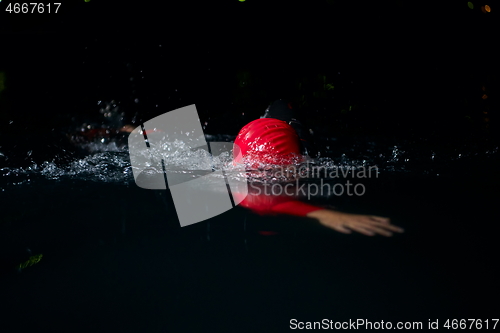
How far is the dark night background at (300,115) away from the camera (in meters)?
1.45

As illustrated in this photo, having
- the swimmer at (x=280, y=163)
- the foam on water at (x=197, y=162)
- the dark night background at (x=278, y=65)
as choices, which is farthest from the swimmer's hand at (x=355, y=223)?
the dark night background at (x=278, y=65)

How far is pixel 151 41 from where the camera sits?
237 inches

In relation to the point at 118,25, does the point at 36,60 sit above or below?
below

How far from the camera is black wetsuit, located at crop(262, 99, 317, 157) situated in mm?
3344

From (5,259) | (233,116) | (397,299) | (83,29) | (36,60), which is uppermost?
(83,29)

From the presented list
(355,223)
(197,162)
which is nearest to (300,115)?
(197,162)

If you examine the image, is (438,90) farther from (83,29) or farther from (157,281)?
(157,281)

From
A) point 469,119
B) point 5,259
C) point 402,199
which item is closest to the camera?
point 5,259

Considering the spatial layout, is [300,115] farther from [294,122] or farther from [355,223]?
[355,223]

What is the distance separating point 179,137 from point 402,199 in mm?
2942

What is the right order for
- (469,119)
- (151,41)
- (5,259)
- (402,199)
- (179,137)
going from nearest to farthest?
(5,259) < (402,199) < (179,137) < (151,41) < (469,119)

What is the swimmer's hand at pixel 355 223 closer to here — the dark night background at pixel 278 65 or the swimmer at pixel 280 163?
the swimmer at pixel 280 163

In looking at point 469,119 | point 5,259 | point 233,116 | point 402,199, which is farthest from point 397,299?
point 469,119

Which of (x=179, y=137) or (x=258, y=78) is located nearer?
(x=179, y=137)
